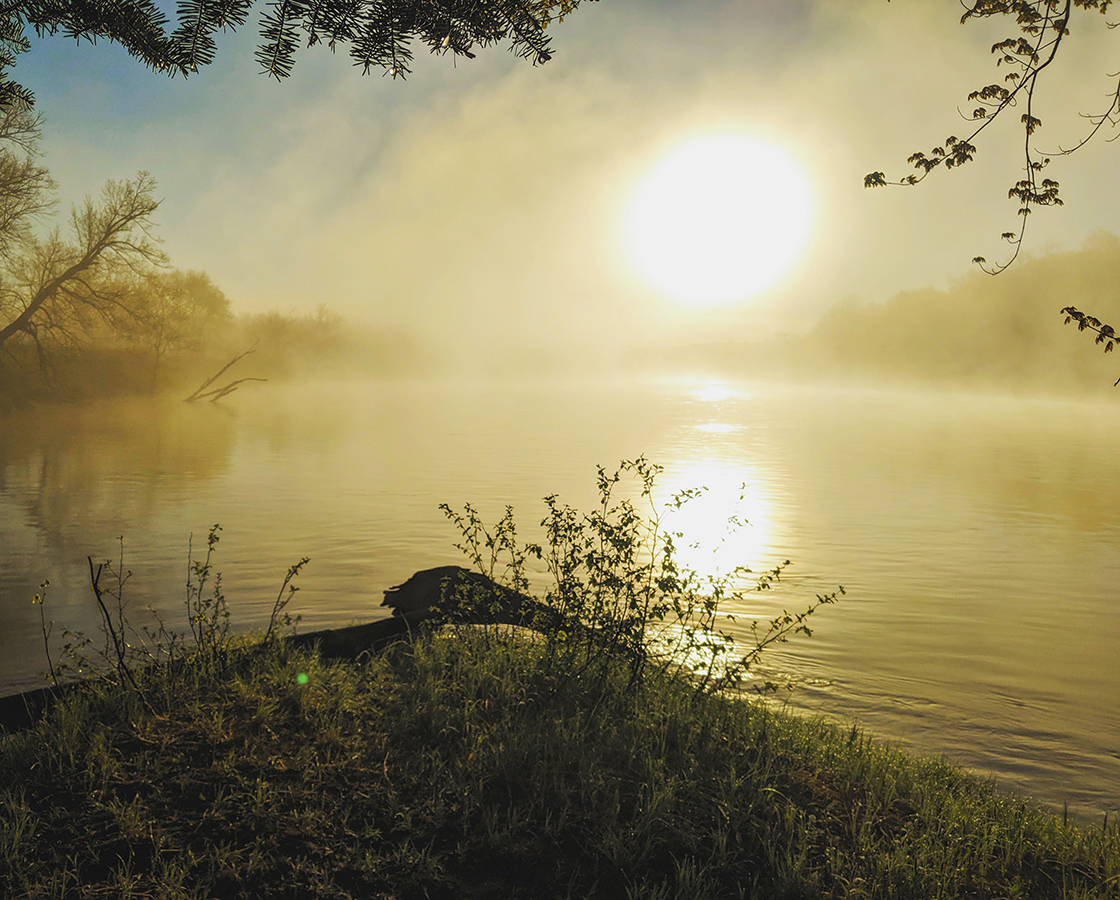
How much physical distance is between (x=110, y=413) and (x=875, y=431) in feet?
188

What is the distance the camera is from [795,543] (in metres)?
16.6

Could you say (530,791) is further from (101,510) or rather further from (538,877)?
(101,510)

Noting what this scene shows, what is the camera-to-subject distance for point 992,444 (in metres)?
45.6

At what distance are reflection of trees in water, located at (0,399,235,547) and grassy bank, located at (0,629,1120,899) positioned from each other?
41.6 feet

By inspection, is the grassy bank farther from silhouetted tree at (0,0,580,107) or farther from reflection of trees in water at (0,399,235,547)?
reflection of trees in water at (0,399,235,547)

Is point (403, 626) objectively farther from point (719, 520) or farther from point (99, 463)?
point (99, 463)

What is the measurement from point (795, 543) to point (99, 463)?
1003 inches

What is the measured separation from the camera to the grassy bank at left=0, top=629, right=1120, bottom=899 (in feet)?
11.4

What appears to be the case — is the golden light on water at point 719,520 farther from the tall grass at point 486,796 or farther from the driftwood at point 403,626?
the tall grass at point 486,796

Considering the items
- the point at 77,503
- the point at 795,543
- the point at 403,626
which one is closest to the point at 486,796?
the point at 403,626

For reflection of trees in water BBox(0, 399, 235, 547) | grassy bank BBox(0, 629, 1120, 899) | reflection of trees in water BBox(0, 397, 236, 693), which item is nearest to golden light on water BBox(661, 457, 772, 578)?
grassy bank BBox(0, 629, 1120, 899)

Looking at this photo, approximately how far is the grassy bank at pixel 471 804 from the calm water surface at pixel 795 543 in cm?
290

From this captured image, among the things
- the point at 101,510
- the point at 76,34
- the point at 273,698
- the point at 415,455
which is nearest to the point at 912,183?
the point at 76,34

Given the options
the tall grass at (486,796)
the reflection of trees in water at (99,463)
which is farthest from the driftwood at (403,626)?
the reflection of trees in water at (99,463)
